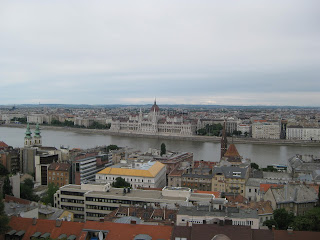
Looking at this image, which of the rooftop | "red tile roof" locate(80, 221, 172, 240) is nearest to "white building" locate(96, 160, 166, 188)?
the rooftop

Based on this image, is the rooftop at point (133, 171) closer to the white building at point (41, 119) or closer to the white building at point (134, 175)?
the white building at point (134, 175)

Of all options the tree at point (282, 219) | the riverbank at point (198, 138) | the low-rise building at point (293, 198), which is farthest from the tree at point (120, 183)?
the riverbank at point (198, 138)

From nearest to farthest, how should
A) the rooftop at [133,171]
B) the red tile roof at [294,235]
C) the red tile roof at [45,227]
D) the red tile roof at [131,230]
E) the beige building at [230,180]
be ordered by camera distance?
the red tile roof at [294,235]
the red tile roof at [131,230]
the red tile roof at [45,227]
the beige building at [230,180]
the rooftop at [133,171]

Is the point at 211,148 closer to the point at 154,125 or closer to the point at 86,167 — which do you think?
the point at 154,125

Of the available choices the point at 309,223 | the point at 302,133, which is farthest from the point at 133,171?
the point at 302,133

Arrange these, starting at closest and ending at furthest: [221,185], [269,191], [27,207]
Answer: [27,207] < [269,191] < [221,185]

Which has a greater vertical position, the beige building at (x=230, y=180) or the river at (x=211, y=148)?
the beige building at (x=230, y=180)

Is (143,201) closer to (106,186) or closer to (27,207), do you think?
(106,186)

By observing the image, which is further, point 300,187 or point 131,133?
point 131,133

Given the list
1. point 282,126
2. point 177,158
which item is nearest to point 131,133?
point 282,126
